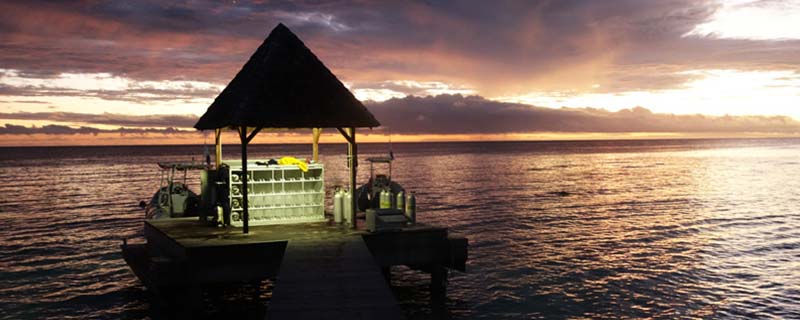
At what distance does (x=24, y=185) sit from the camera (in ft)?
228

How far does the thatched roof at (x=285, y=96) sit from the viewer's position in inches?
645

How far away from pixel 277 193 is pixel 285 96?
2948 millimetres

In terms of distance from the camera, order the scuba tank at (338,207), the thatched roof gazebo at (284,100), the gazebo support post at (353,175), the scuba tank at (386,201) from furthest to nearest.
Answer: the scuba tank at (386,201)
the scuba tank at (338,207)
the gazebo support post at (353,175)
the thatched roof gazebo at (284,100)

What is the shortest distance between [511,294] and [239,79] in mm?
10660

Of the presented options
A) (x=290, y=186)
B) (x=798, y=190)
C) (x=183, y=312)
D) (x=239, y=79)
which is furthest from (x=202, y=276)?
(x=798, y=190)

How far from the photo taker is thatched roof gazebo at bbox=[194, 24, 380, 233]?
1633 cm

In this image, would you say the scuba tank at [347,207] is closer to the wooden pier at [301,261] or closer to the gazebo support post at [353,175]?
the gazebo support post at [353,175]

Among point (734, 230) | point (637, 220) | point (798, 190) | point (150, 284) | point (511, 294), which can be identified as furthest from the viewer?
point (798, 190)

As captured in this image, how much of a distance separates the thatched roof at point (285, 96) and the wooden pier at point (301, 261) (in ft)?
9.83

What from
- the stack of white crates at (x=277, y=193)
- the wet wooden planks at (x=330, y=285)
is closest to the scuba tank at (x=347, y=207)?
the stack of white crates at (x=277, y=193)

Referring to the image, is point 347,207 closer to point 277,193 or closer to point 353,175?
point 353,175

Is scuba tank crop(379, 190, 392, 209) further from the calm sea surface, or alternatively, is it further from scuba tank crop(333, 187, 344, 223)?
the calm sea surface

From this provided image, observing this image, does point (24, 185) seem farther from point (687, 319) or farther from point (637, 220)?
point (687, 319)

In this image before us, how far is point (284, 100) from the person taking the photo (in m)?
16.8
